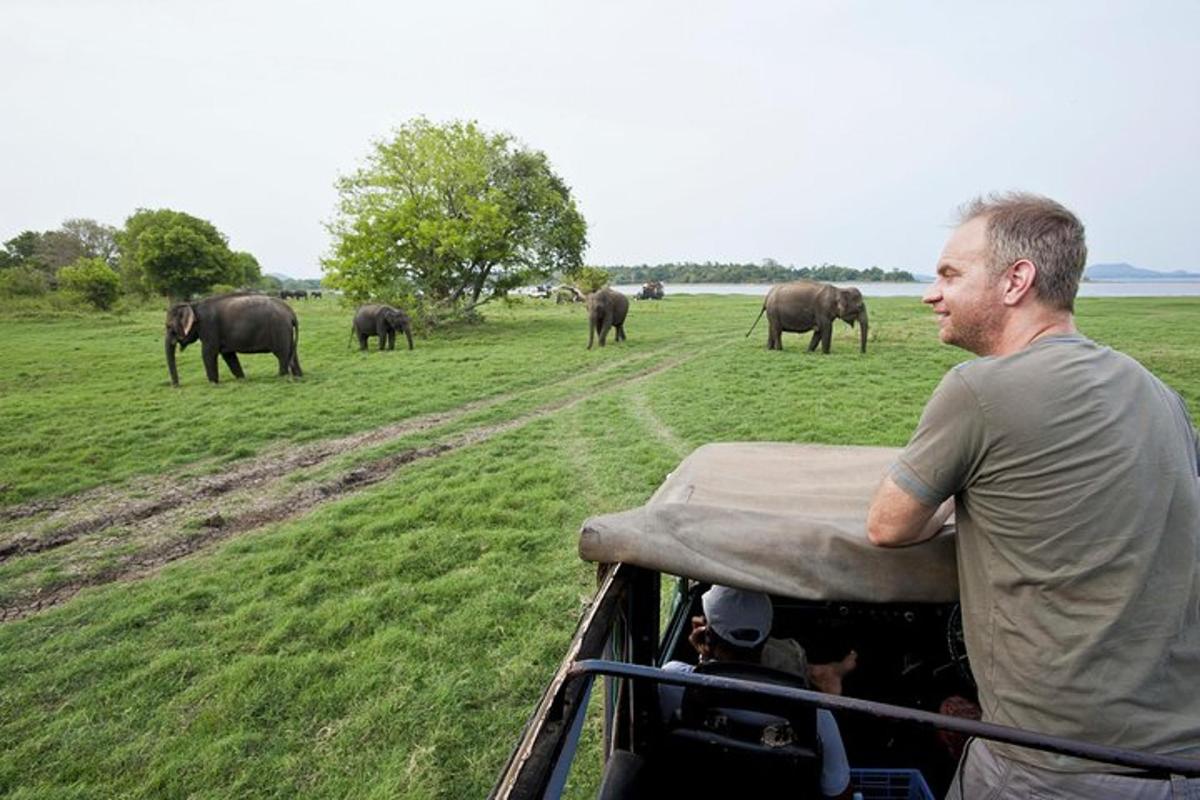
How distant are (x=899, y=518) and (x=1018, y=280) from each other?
2.31 ft

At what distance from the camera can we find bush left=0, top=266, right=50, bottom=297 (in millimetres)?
32844

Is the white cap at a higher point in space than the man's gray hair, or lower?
lower

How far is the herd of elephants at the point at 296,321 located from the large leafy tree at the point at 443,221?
3.66m

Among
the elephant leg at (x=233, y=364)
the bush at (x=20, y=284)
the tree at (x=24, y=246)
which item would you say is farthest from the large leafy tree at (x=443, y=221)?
the tree at (x=24, y=246)

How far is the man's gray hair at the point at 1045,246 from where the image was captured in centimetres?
173

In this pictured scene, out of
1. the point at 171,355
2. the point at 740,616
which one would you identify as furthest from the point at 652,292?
the point at 740,616

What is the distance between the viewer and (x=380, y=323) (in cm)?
2055

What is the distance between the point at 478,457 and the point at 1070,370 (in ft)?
24.6

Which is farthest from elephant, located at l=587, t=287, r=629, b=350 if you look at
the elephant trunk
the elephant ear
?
the elephant trunk

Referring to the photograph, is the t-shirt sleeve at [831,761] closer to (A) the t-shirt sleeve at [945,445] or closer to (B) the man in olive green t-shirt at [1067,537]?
(B) the man in olive green t-shirt at [1067,537]

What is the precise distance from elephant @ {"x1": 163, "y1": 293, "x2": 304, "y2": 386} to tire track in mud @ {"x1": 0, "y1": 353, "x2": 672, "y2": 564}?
5937 millimetres

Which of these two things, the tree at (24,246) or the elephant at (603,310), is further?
the tree at (24,246)

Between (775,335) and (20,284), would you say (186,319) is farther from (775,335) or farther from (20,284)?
(20,284)

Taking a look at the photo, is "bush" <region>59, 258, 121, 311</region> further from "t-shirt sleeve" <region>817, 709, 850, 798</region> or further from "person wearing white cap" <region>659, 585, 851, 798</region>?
"t-shirt sleeve" <region>817, 709, 850, 798</region>
